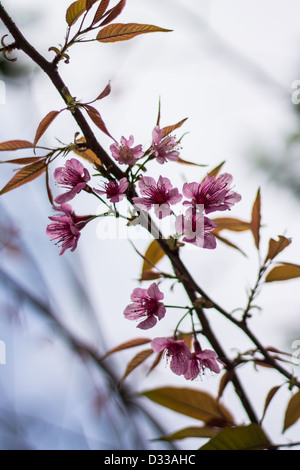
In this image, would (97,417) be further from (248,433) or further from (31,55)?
(31,55)

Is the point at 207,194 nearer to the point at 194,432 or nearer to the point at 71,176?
the point at 71,176

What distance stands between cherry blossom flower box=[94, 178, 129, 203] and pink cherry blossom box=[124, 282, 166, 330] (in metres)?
0.13

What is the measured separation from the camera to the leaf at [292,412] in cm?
74

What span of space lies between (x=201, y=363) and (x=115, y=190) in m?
0.27

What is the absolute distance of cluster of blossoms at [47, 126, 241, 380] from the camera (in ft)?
1.88

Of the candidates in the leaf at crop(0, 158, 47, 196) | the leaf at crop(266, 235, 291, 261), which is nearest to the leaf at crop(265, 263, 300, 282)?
the leaf at crop(266, 235, 291, 261)

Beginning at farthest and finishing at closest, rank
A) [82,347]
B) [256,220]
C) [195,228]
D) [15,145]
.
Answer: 1. [82,347]
2. [256,220]
3. [15,145]
4. [195,228]

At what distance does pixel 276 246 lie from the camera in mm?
731

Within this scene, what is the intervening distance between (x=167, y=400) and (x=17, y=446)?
128 cm

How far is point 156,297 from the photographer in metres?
0.63

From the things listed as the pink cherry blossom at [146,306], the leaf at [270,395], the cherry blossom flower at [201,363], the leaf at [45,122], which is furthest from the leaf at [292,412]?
the leaf at [45,122]

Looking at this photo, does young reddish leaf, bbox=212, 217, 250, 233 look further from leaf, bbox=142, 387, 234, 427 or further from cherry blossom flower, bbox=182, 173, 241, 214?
leaf, bbox=142, 387, 234, 427

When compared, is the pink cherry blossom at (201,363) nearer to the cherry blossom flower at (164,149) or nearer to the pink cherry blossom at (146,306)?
the pink cherry blossom at (146,306)

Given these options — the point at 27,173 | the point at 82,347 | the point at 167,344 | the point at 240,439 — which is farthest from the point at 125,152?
the point at 82,347
